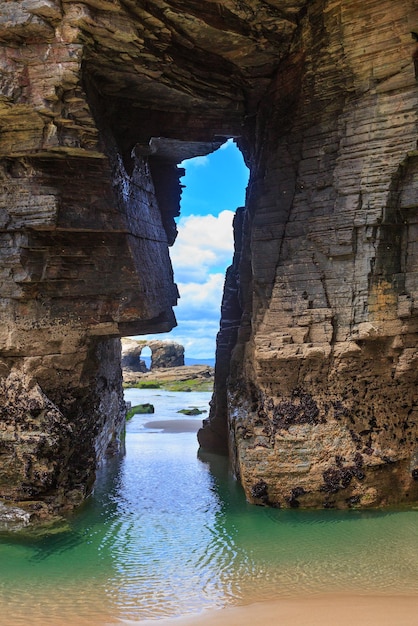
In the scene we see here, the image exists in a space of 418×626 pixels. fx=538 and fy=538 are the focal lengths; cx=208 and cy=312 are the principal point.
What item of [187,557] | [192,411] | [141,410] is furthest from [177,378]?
[187,557]

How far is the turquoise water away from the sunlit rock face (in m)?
0.91

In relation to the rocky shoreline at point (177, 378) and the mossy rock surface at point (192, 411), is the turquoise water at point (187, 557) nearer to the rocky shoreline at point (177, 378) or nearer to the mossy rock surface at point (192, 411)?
the mossy rock surface at point (192, 411)

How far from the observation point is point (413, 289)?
11.5m

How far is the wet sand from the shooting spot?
24.0 feet

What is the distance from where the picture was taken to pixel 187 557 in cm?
991

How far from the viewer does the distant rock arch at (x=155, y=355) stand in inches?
2125

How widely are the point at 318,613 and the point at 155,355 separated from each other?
47914 millimetres

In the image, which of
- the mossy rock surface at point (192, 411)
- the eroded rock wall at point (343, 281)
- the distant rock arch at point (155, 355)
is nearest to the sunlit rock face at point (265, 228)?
the eroded rock wall at point (343, 281)

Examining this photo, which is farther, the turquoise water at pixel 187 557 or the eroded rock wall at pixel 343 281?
the eroded rock wall at pixel 343 281

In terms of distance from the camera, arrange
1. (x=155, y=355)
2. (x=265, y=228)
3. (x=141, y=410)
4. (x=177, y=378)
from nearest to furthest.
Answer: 1. (x=265, y=228)
2. (x=141, y=410)
3. (x=177, y=378)
4. (x=155, y=355)

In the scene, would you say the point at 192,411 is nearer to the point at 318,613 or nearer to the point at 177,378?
the point at 177,378

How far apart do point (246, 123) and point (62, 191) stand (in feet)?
20.4

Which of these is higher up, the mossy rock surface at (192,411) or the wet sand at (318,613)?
the mossy rock surface at (192,411)

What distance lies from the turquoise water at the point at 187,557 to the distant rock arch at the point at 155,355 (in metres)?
39.9
